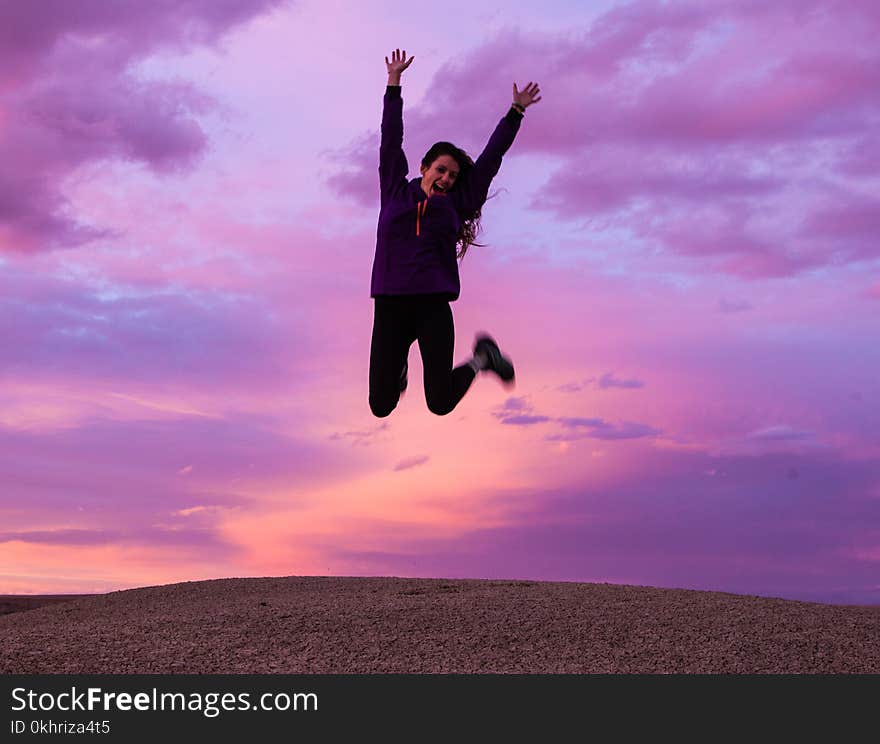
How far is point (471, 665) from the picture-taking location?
8891 mm

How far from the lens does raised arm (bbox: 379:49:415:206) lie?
23.5ft

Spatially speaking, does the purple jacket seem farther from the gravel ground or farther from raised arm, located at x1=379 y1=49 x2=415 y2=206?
the gravel ground

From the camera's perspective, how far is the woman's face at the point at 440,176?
7.16 m

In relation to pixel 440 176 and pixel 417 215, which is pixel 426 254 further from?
pixel 440 176

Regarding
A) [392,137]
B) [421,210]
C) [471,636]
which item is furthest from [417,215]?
[471,636]

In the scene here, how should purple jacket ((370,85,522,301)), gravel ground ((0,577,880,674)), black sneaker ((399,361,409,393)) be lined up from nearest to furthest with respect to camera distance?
1. purple jacket ((370,85,522,301))
2. black sneaker ((399,361,409,393))
3. gravel ground ((0,577,880,674))

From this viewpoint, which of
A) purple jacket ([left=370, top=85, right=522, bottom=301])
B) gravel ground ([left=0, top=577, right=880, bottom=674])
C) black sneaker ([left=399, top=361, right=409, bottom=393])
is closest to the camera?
purple jacket ([left=370, top=85, right=522, bottom=301])

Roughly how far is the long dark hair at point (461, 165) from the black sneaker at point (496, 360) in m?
0.68

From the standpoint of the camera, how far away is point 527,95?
7.40m

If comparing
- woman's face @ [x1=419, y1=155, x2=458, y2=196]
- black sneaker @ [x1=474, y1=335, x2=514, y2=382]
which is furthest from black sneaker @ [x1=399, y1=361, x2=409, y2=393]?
woman's face @ [x1=419, y1=155, x2=458, y2=196]

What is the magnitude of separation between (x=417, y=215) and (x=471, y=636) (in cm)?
468

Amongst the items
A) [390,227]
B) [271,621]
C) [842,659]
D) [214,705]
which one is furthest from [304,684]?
[842,659]

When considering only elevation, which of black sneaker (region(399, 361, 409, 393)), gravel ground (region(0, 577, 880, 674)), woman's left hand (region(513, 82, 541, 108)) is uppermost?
woman's left hand (region(513, 82, 541, 108))

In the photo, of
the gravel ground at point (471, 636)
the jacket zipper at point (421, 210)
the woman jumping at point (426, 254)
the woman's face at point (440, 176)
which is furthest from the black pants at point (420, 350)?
the gravel ground at point (471, 636)
